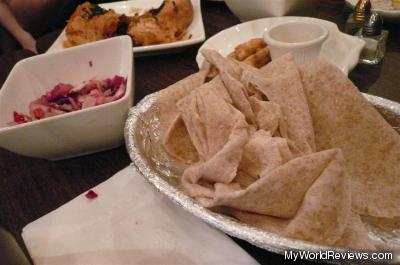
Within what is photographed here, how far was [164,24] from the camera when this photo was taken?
131cm

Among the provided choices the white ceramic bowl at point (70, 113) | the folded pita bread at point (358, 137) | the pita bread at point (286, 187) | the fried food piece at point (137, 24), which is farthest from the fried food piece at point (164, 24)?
the pita bread at point (286, 187)

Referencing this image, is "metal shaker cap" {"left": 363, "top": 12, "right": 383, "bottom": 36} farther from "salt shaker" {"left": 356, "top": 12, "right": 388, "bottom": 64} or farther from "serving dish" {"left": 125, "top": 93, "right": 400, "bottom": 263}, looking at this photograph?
"serving dish" {"left": 125, "top": 93, "right": 400, "bottom": 263}

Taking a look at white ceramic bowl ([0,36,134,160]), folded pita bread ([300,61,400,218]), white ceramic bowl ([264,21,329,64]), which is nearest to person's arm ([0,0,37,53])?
white ceramic bowl ([0,36,134,160])

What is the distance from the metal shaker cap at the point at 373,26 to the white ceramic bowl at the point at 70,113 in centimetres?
67

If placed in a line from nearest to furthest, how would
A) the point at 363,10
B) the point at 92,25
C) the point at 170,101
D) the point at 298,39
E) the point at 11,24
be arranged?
1. the point at 170,101
2. the point at 298,39
3. the point at 363,10
4. the point at 92,25
5. the point at 11,24

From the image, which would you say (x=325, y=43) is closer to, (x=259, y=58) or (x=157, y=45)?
(x=259, y=58)

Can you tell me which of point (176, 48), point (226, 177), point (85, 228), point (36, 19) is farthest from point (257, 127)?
point (36, 19)

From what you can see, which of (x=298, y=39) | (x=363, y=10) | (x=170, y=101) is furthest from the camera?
(x=363, y=10)

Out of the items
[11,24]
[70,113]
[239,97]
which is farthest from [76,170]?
[11,24]

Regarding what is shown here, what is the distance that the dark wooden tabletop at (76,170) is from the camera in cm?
74

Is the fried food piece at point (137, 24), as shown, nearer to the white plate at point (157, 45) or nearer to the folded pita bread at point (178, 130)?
the white plate at point (157, 45)

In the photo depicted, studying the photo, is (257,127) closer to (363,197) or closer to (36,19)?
(363,197)

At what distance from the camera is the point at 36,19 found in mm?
1816

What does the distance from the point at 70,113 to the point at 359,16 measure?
0.90 metres
